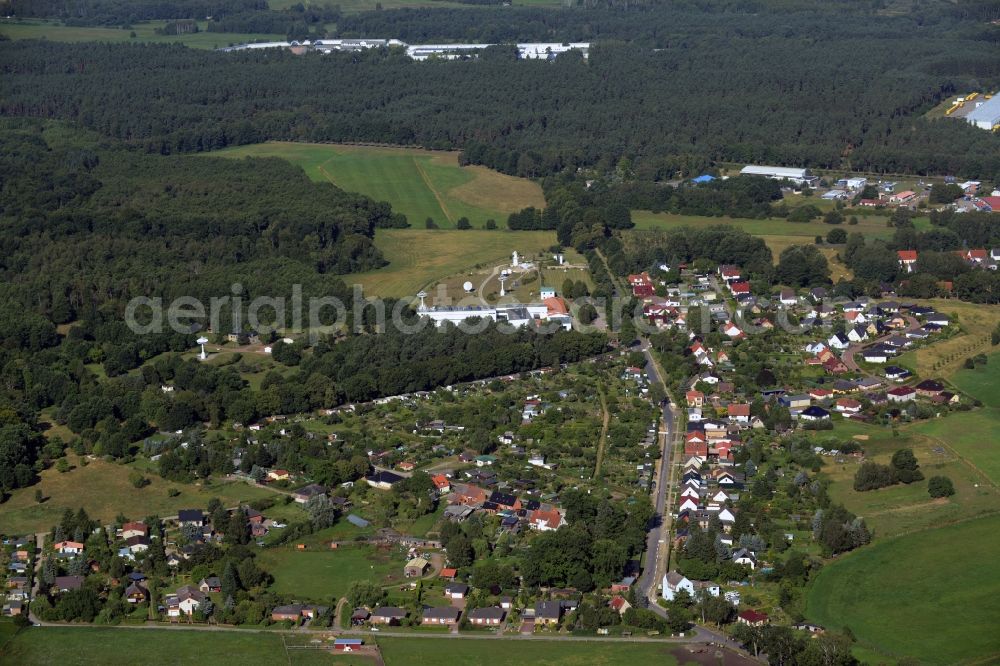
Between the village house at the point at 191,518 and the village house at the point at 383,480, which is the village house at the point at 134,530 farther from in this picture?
the village house at the point at 383,480

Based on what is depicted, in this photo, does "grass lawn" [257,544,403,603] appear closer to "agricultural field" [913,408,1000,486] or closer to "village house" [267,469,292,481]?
"village house" [267,469,292,481]

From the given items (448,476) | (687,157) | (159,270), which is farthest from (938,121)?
(448,476)

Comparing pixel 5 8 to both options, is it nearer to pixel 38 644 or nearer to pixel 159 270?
pixel 159 270

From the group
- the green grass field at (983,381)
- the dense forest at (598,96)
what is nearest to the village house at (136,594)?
the green grass field at (983,381)

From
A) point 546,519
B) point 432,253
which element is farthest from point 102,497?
point 432,253

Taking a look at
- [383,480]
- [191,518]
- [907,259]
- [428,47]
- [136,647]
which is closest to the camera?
[136,647]

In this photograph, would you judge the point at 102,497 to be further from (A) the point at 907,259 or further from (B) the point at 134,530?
(A) the point at 907,259

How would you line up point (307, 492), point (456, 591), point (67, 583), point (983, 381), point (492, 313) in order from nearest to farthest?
point (456, 591) → point (67, 583) → point (307, 492) → point (983, 381) → point (492, 313)
